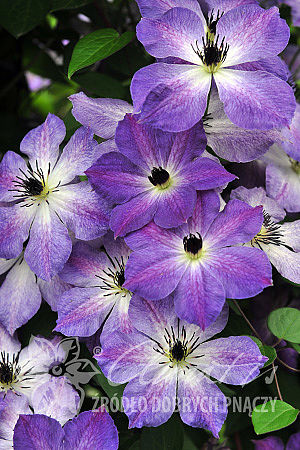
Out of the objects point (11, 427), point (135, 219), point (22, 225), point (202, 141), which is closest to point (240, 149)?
point (202, 141)

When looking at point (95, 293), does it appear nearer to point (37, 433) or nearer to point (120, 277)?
point (120, 277)

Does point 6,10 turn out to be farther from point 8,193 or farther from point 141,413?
point 141,413

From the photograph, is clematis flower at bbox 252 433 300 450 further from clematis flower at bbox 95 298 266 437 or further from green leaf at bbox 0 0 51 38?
green leaf at bbox 0 0 51 38

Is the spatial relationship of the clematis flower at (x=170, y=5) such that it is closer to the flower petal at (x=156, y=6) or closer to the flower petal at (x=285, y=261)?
the flower petal at (x=156, y=6)

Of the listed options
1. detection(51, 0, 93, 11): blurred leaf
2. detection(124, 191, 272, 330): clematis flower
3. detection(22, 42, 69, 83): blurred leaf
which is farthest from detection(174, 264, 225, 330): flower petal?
detection(22, 42, 69, 83): blurred leaf

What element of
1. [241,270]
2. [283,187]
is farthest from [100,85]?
[241,270]

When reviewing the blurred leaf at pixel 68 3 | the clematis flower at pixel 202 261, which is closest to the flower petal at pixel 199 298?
the clematis flower at pixel 202 261
